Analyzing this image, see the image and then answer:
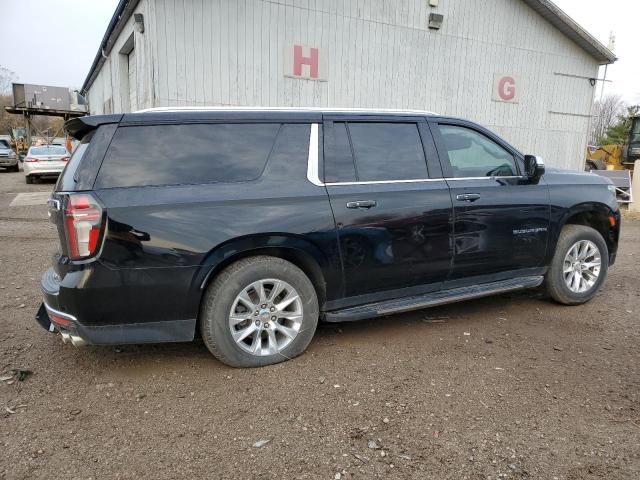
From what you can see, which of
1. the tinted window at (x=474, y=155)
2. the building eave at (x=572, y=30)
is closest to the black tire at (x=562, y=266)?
the tinted window at (x=474, y=155)

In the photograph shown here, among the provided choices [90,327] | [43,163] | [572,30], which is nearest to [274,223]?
[90,327]

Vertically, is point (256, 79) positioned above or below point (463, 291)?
above

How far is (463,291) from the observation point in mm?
3986

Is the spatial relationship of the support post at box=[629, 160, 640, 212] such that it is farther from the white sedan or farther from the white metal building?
the white sedan

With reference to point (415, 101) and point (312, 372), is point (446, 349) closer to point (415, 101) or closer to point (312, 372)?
point (312, 372)

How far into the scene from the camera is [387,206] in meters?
3.55

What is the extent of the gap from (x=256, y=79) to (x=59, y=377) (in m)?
8.41

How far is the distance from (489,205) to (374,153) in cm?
113

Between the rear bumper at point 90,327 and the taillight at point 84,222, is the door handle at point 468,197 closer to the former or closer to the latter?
the rear bumper at point 90,327

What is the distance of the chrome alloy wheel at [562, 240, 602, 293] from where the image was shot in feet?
15.1

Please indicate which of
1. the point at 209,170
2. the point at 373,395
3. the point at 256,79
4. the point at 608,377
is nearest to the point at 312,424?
the point at 373,395

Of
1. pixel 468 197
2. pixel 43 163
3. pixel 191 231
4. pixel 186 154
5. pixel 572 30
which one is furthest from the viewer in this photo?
pixel 43 163

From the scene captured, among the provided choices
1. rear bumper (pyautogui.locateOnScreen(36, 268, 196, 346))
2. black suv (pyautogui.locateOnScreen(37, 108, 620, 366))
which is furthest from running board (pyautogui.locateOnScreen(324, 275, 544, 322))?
rear bumper (pyautogui.locateOnScreen(36, 268, 196, 346))

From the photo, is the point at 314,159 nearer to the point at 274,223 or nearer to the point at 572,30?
the point at 274,223
